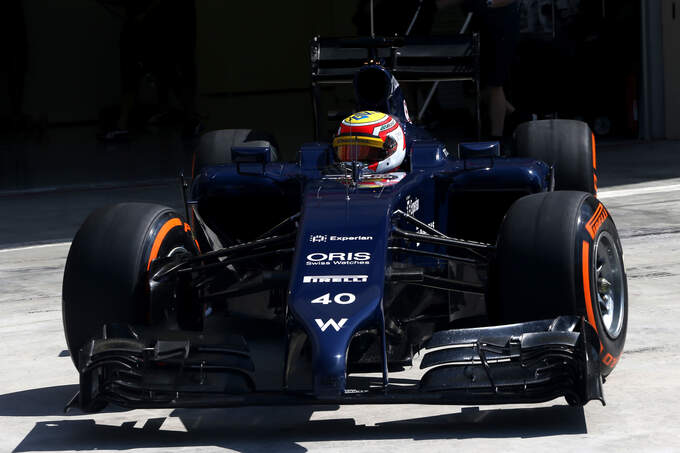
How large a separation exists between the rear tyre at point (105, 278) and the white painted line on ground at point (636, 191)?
5.68 m

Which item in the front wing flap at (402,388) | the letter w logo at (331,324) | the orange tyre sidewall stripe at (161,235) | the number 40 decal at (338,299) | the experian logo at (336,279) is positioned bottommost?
the front wing flap at (402,388)

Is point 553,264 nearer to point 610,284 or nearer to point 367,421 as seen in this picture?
point 610,284

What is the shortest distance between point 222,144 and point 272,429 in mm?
3195

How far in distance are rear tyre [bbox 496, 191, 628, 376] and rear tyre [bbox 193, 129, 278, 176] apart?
2845 mm

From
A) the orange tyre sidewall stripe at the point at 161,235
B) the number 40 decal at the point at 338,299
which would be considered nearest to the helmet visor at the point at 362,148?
the orange tyre sidewall stripe at the point at 161,235

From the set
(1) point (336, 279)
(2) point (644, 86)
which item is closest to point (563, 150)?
(1) point (336, 279)

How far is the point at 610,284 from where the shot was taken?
5.37 metres

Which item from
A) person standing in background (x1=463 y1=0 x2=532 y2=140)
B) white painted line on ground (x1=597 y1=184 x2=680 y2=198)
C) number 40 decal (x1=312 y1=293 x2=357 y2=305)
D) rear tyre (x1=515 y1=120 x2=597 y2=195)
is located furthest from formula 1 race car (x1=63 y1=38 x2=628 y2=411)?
person standing in background (x1=463 y1=0 x2=532 y2=140)

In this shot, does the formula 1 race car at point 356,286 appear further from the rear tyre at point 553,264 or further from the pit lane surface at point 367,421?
the pit lane surface at point 367,421

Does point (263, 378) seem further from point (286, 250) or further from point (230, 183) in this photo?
point (230, 183)

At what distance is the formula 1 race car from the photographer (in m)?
4.59

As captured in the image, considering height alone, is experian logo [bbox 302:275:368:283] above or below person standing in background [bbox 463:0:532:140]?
below

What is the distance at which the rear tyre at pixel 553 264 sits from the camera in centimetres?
488

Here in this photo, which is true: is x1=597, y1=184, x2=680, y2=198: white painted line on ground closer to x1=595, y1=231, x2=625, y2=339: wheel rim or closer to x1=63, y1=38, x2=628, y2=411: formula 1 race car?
x1=63, y1=38, x2=628, y2=411: formula 1 race car
